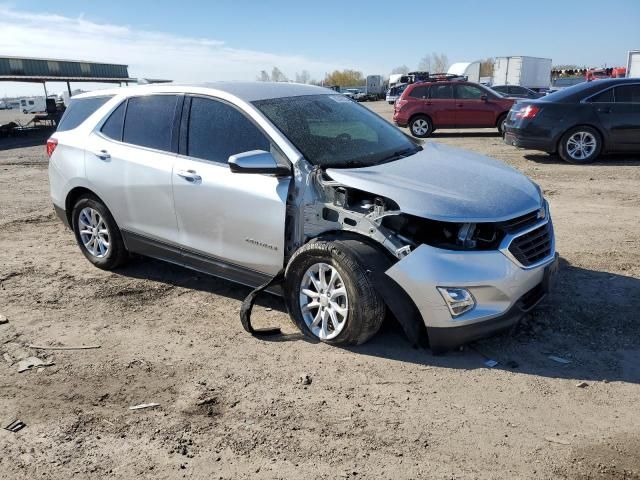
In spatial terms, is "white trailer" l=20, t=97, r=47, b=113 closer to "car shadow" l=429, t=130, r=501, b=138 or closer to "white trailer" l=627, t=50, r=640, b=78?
"car shadow" l=429, t=130, r=501, b=138

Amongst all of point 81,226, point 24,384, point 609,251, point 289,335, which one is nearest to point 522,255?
point 289,335

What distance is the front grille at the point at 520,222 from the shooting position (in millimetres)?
3602

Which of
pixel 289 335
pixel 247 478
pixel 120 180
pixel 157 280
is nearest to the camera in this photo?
pixel 247 478

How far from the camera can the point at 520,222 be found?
3.70 meters

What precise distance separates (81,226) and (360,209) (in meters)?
3.25

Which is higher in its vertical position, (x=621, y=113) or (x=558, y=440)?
(x=621, y=113)

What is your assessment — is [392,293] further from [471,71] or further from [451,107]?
[471,71]

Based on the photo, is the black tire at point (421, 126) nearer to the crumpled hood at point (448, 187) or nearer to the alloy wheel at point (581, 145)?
the alloy wheel at point (581, 145)

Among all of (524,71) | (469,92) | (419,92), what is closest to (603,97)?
(469,92)

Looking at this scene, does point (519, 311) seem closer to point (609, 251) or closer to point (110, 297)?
point (609, 251)

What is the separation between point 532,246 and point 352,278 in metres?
1.26

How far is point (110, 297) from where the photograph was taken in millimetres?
4996

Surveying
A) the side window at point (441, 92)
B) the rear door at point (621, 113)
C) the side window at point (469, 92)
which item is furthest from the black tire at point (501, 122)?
the rear door at point (621, 113)

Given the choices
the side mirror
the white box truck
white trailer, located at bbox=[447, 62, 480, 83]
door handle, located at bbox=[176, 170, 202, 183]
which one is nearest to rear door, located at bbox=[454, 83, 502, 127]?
door handle, located at bbox=[176, 170, 202, 183]
